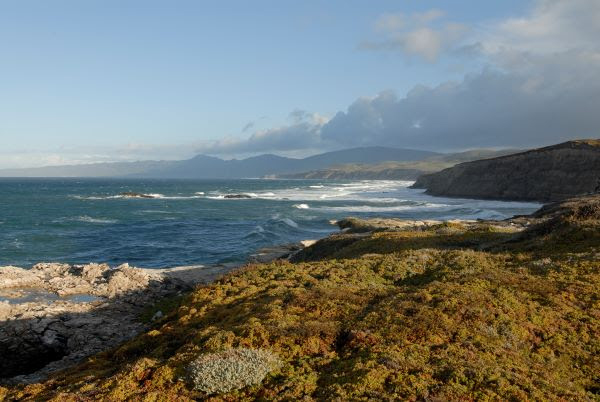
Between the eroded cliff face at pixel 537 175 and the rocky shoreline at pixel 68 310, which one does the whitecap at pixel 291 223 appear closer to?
the rocky shoreline at pixel 68 310

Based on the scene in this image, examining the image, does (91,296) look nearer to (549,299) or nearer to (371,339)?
(371,339)

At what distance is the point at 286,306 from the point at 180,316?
3.68 metres

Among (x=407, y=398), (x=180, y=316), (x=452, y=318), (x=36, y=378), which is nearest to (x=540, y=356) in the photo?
(x=452, y=318)

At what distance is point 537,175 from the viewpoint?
108 m

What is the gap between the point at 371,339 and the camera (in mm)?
10414

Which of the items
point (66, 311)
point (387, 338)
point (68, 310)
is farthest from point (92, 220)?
point (387, 338)

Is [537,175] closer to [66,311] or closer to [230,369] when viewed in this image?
[66,311]

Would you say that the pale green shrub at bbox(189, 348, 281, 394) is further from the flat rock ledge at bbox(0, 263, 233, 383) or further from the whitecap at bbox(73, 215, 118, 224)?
the whitecap at bbox(73, 215, 118, 224)

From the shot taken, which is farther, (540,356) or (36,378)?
(36,378)

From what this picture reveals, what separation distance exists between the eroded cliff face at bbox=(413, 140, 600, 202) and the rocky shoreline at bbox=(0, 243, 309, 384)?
283ft

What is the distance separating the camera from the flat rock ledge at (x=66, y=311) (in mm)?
16797

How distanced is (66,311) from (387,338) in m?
15.8

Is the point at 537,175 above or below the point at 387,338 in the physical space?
above

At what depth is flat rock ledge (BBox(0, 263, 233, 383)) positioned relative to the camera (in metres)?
16.8
